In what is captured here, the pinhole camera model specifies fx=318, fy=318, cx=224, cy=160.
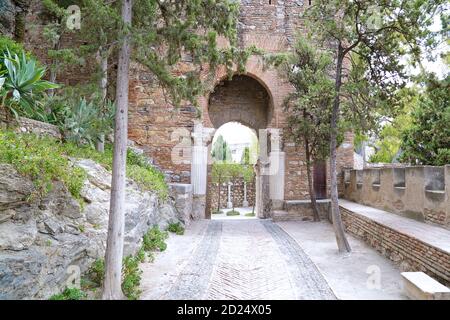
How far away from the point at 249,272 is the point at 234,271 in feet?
0.83

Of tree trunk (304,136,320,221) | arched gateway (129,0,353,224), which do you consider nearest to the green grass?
arched gateway (129,0,353,224)

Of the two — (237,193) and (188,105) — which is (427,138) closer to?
(188,105)

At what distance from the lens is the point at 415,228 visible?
5840mm

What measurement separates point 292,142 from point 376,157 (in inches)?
580

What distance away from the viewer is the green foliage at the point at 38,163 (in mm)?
3791

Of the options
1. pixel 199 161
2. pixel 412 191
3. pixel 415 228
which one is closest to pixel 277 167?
pixel 199 161

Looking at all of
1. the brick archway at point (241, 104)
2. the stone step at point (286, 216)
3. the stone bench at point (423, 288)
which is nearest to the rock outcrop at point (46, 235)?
the stone bench at point (423, 288)

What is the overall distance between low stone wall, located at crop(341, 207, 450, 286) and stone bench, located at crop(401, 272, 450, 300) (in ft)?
1.17

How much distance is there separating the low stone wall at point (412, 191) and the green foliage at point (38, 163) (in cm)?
637

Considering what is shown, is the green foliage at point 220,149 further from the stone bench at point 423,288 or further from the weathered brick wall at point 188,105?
the stone bench at point 423,288

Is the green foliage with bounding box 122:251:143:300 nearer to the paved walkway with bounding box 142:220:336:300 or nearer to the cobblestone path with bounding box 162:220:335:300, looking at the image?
the paved walkway with bounding box 142:220:336:300

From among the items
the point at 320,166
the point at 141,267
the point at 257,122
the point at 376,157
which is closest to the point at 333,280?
the point at 141,267

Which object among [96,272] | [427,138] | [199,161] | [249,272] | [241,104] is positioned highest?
[241,104]
